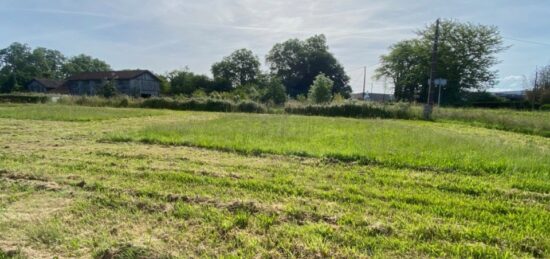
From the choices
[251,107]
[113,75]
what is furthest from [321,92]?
[113,75]

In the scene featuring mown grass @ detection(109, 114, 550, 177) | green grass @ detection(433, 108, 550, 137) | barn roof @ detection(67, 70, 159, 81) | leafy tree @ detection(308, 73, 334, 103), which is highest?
A: barn roof @ detection(67, 70, 159, 81)

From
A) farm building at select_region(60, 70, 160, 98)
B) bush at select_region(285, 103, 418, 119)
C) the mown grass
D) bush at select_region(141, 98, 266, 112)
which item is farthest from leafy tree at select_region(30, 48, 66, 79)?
the mown grass

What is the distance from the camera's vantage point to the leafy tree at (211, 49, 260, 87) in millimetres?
67312

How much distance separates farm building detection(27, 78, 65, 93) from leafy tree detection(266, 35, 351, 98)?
150ft

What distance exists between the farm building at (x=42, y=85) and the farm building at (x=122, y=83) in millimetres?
2432

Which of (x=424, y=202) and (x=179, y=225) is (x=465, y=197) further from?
(x=179, y=225)

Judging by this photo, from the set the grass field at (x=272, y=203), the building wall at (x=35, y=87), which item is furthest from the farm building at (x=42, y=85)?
the grass field at (x=272, y=203)

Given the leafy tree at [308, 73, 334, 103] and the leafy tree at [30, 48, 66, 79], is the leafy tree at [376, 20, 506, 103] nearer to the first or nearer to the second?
the leafy tree at [308, 73, 334, 103]

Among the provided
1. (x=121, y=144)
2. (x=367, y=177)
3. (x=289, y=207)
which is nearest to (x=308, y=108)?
(x=121, y=144)

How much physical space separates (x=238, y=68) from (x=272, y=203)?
66165 mm

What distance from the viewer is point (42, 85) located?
210 ft

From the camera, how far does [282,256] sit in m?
2.68

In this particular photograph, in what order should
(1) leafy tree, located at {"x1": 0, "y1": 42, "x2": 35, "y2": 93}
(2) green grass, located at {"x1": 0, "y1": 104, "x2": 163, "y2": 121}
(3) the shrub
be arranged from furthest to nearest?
(1) leafy tree, located at {"x1": 0, "y1": 42, "x2": 35, "y2": 93} → (3) the shrub → (2) green grass, located at {"x1": 0, "y1": 104, "x2": 163, "y2": 121}

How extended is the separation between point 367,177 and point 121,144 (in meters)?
6.32
